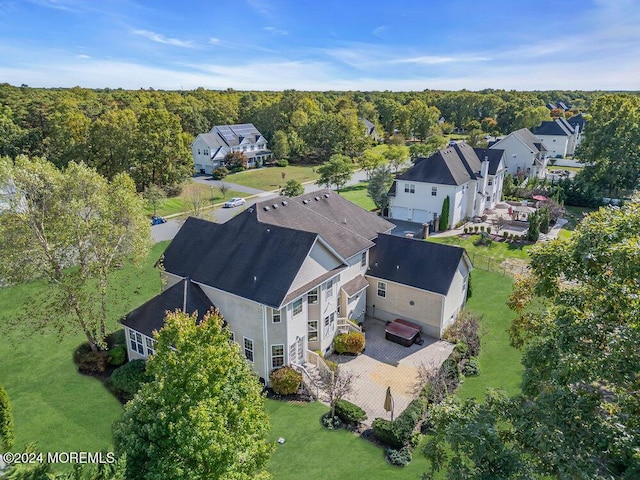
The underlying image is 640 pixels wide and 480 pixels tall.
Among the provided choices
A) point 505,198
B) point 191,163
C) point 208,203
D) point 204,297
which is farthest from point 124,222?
point 505,198

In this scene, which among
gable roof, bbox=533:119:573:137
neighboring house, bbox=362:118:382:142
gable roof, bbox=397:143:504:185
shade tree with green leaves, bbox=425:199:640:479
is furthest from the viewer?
neighboring house, bbox=362:118:382:142

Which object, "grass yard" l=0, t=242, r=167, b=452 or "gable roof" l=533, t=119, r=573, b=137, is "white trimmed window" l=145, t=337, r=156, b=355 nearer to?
"grass yard" l=0, t=242, r=167, b=452

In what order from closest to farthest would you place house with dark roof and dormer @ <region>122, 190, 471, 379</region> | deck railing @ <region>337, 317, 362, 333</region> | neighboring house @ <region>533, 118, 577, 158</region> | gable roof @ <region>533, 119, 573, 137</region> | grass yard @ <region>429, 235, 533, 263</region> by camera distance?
1. house with dark roof and dormer @ <region>122, 190, 471, 379</region>
2. deck railing @ <region>337, 317, 362, 333</region>
3. grass yard @ <region>429, 235, 533, 263</region>
4. gable roof @ <region>533, 119, 573, 137</region>
5. neighboring house @ <region>533, 118, 577, 158</region>

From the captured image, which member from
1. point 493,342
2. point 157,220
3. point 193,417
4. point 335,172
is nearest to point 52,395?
point 193,417

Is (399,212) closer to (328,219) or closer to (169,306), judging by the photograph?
(328,219)

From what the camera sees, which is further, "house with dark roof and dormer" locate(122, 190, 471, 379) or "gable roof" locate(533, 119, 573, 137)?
"gable roof" locate(533, 119, 573, 137)

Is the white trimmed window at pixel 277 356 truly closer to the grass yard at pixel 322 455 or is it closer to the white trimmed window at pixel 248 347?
the white trimmed window at pixel 248 347

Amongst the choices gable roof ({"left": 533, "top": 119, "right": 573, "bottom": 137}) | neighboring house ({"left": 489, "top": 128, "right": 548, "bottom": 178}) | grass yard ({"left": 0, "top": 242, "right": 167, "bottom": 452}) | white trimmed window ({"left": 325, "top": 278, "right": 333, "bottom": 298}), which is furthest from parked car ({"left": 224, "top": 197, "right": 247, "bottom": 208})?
gable roof ({"left": 533, "top": 119, "right": 573, "bottom": 137})
